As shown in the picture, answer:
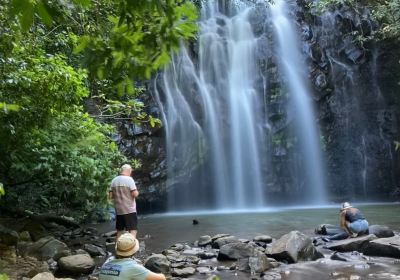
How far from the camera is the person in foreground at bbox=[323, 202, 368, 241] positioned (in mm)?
8938

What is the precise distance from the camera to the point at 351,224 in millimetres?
9023

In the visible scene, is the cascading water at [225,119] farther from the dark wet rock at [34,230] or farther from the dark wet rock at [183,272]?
the dark wet rock at [183,272]

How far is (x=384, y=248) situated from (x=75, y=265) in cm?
512

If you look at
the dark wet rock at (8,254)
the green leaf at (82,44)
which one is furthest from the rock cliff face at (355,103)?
the green leaf at (82,44)

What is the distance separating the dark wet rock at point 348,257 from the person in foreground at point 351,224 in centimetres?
118

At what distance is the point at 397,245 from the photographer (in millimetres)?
7449

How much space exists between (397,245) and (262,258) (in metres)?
2.43

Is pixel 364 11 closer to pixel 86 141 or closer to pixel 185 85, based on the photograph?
pixel 185 85

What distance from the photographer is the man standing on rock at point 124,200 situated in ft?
23.9

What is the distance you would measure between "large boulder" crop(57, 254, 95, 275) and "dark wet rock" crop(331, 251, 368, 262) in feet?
13.4

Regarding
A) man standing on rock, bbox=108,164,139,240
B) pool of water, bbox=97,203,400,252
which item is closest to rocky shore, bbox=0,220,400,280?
man standing on rock, bbox=108,164,139,240

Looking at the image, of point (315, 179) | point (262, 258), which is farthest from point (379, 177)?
point (262, 258)

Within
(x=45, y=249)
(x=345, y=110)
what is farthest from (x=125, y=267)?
(x=345, y=110)

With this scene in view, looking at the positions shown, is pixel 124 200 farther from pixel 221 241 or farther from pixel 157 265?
pixel 221 241
